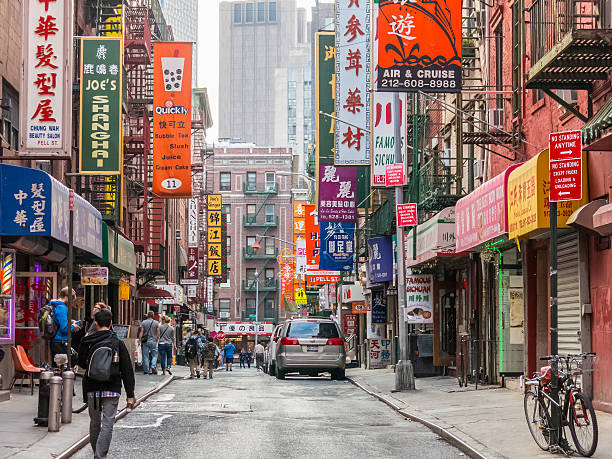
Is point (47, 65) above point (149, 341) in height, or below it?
above

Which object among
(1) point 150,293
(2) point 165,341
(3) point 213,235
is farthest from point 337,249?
(3) point 213,235

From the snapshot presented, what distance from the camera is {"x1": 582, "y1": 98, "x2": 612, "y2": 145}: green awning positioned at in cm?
1438

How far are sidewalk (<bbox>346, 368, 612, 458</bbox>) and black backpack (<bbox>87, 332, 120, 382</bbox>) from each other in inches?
167

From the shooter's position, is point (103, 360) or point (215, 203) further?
point (215, 203)

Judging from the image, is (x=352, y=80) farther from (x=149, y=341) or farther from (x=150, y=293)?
(x=150, y=293)

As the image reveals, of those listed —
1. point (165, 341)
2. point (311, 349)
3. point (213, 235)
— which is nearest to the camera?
point (311, 349)

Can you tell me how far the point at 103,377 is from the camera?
11.0 metres

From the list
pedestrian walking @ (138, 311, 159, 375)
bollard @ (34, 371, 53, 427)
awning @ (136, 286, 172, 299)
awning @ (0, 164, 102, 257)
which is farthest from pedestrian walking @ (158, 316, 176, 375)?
bollard @ (34, 371, 53, 427)

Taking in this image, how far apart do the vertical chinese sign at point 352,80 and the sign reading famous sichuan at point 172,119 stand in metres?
5.16

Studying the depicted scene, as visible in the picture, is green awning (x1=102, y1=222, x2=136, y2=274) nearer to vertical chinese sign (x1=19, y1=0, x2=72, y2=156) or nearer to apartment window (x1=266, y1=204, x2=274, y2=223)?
vertical chinese sign (x1=19, y1=0, x2=72, y2=156)

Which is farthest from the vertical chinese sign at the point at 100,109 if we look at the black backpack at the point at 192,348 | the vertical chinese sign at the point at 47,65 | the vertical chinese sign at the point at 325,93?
the vertical chinese sign at the point at 325,93

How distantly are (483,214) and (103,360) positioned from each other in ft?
37.0

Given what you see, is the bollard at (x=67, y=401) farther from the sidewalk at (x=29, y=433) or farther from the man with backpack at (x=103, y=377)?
the man with backpack at (x=103, y=377)

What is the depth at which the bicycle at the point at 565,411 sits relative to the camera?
11406 mm
